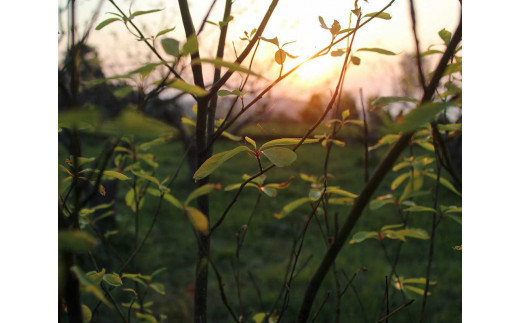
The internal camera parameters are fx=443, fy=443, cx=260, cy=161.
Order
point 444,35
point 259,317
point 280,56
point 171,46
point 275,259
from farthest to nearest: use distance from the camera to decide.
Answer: point 275,259 → point 259,317 → point 444,35 → point 280,56 → point 171,46

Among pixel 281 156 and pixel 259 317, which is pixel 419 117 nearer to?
pixel 281 156

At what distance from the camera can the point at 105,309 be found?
2.27 metres

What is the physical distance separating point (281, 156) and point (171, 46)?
0.18 metres

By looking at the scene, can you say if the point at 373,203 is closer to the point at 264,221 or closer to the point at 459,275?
the point at 459,275

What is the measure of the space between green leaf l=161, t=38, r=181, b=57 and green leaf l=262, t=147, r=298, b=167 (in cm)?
16

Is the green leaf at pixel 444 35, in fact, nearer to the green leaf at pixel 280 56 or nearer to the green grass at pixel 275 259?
the green leaf at pixel 280 56

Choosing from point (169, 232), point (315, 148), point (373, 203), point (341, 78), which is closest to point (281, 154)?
point (341, 78)

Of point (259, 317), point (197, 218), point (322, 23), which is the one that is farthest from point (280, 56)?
point (259, 317)

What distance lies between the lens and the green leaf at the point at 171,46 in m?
0.50

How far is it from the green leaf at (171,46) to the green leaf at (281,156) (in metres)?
0.16

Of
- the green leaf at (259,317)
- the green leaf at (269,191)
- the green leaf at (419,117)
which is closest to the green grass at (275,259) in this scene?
the green leaf at (259,317)

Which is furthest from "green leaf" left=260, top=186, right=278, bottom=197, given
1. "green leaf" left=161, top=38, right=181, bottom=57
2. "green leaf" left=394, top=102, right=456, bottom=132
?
"green leaf" left=394, top=102, right=456, bottom=132

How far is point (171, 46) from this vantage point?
51cm

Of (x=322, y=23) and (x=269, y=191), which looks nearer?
(x=322, y=23)
